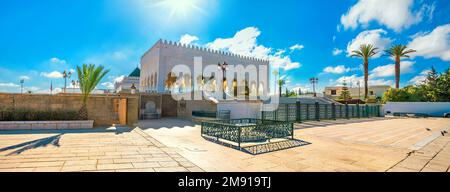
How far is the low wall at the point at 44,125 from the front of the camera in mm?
9672

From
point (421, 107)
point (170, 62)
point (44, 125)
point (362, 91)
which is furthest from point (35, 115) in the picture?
point (362, 91)

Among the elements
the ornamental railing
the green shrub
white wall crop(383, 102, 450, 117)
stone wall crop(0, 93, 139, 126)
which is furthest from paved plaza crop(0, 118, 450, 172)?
white wall crop(383, 102, 450, 117)

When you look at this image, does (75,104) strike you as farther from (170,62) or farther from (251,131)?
(170,62)

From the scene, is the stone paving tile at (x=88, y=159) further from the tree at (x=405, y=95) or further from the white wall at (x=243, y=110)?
the tree at (x=405, y=95)

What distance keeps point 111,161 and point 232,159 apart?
2856mm

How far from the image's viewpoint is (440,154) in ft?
20.2

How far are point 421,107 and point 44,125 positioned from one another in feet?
137

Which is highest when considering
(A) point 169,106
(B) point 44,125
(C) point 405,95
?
(C) point 405,95

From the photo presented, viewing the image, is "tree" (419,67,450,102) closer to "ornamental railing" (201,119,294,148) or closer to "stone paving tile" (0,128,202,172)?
"ornamental railing" (201,119,294,148)

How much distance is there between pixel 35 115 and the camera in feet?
34.4

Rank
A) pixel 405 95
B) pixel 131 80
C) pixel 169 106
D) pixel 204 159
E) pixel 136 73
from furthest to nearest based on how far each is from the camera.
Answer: pixel 136 73 < pixel 131 80 < pixel 405 95 < pixel 169 106 < pixel 204 159

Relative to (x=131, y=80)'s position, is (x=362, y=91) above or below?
below

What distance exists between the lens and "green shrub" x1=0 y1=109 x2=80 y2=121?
1008 cm
